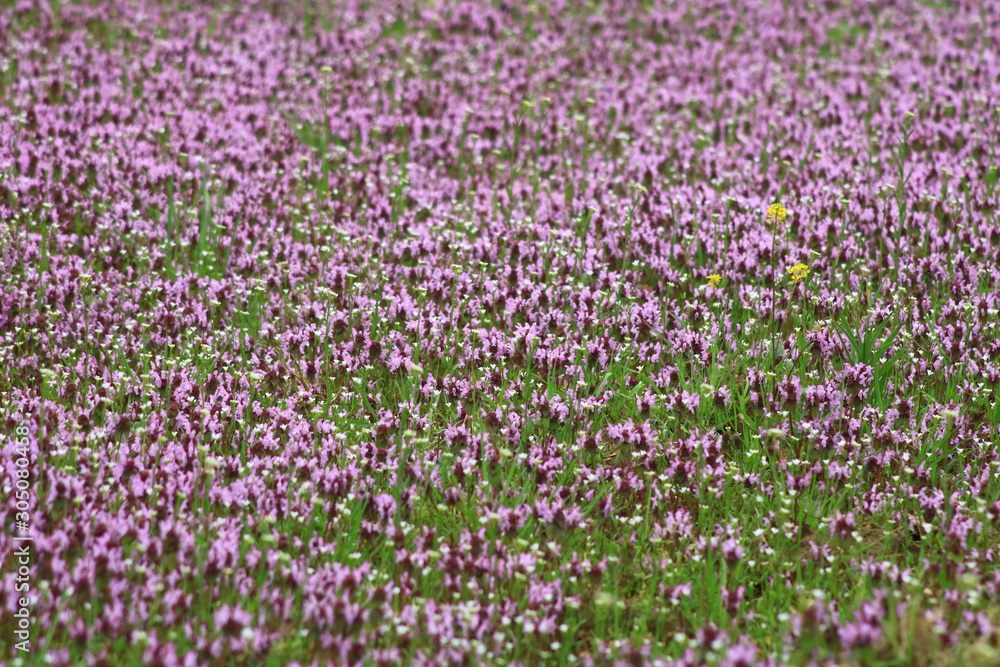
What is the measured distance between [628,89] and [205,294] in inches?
229

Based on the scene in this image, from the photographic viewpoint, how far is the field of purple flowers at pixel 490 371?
3.88 m

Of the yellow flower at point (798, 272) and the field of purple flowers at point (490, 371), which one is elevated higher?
the yellow flower at point (798, 272)

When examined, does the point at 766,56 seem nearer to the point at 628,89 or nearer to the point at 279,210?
the point at 628,89

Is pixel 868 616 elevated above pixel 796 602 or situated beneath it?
elevated above

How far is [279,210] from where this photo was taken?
24.0ft

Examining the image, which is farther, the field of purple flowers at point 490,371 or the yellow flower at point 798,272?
the yellow flower at point 798,272

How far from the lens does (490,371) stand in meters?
5.59

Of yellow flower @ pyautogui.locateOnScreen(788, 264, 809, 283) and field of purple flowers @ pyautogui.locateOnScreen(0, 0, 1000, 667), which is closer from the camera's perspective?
field of purple flowers @ pyautogui.locateOnScreen(0, 0, 1000, 667)

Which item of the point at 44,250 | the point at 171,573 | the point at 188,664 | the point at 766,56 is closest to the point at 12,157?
the point at 44,250

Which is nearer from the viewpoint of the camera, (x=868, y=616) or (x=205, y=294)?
(x=868, y=616)

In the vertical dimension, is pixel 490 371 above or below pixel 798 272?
below

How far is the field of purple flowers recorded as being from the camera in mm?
3875

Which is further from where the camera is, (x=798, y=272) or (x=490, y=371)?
(x=798, y=272)

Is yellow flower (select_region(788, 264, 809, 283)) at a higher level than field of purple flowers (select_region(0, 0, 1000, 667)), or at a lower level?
higher
